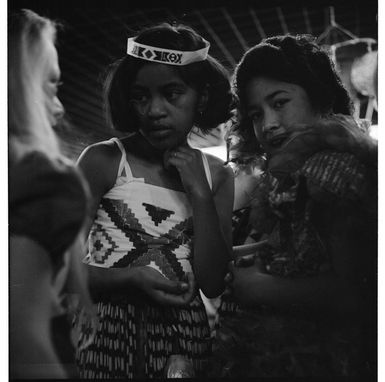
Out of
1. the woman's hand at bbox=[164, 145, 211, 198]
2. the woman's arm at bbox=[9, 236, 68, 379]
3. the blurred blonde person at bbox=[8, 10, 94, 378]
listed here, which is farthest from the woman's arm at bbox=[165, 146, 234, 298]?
the woman's arm at bbox=[9, 236, 68, 379]

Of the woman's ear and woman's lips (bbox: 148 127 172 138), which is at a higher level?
the woman's ear

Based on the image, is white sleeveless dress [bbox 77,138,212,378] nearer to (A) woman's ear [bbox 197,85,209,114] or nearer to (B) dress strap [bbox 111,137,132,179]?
(B) dress strap [bbox 111,137,132,179]

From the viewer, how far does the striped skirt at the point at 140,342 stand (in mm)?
1540

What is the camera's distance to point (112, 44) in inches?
65.4

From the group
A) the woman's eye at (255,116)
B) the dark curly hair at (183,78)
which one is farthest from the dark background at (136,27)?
the woman's eye at (255,116)

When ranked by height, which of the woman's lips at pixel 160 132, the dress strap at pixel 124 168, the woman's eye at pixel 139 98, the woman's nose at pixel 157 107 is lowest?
the dress strap at pixel 124 168

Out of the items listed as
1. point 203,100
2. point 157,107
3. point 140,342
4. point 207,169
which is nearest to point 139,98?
point 157,107

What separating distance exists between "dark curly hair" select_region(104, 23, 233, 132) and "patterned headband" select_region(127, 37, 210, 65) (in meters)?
0.01

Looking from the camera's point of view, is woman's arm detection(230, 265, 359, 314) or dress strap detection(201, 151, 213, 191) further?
dress strap detection(201, 151, 213, 191)

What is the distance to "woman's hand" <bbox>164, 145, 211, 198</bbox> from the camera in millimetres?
1608

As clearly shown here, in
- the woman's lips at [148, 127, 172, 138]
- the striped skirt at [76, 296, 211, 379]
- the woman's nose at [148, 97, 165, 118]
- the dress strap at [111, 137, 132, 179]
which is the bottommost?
the striped skirt at [76, 296, 211, 379]

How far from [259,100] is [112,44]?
54cm

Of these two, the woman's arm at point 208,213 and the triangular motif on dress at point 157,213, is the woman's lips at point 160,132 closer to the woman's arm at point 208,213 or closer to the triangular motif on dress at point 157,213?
the woman's arm at point 208,213

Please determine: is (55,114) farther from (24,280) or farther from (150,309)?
(150,309)
